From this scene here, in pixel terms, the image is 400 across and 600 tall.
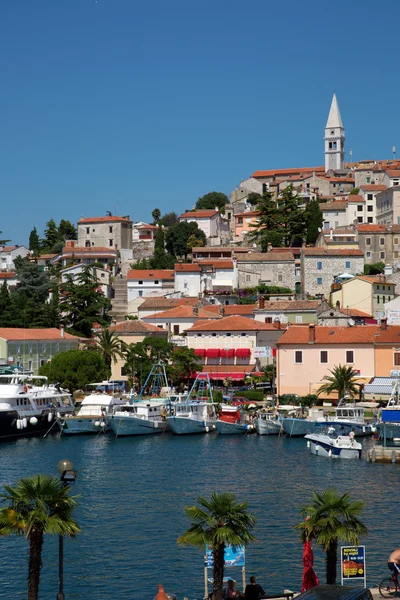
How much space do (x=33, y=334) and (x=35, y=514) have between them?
6349 cm

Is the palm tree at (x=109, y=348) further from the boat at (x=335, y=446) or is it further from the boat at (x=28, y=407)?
the boat at (x=335, y=446)

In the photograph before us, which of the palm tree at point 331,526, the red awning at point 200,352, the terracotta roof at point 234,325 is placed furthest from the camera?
the red awning at point 200,352

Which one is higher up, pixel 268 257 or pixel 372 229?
pixel 372 229

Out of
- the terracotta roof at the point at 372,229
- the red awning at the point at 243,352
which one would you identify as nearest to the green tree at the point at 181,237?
the terracotta roof at the point at 372,229

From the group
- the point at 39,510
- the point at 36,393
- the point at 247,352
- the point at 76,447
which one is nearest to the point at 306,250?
the point at 247,352

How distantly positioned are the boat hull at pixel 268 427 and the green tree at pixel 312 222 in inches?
1807

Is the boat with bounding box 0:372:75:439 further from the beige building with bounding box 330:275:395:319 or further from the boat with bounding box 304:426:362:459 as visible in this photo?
the beige building with bounding box 330:275:395:319

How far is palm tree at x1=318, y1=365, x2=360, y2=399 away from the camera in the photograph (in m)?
64.1

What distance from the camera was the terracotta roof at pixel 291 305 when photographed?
272 ft

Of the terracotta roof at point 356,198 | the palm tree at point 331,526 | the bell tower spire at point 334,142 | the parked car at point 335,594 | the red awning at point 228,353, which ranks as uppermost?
the bell tower spire at point 334,142

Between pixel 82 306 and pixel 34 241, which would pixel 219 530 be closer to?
pixel 82 306

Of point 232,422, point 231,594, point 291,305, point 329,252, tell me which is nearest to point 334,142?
point 329,252

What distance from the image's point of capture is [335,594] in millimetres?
17078

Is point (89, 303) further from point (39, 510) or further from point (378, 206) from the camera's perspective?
point (39, 510)
